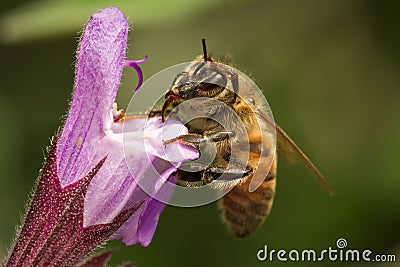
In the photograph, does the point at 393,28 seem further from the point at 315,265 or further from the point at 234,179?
the point at 234,179

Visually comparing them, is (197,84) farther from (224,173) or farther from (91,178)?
(91,178)

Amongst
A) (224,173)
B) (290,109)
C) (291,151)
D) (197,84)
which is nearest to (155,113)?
(197,84)

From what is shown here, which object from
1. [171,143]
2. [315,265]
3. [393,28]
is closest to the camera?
[171,143]

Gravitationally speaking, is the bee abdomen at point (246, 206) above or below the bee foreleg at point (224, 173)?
below

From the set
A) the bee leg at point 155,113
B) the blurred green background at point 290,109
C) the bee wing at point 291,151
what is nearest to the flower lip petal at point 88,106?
the bee leg at point 155,113

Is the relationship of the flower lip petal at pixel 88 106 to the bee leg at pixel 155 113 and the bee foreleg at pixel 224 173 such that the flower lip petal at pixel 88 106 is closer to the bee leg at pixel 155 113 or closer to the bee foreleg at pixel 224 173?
the bee leg at pixel 155 113

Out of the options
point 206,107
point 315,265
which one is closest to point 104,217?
point 206,107
